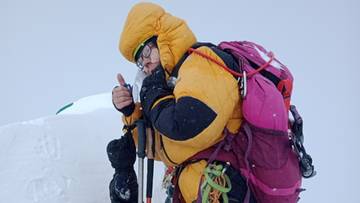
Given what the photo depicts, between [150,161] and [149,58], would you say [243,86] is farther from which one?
[150,161]

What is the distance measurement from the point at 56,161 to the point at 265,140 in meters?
1.15

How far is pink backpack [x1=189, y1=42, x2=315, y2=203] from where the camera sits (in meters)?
2.40

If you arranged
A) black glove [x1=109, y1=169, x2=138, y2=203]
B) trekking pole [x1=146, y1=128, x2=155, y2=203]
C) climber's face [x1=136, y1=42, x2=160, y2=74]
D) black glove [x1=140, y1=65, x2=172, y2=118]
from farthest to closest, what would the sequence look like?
black glove [x1=109, y1=169, x2=138, y2=203] < trekking pole [x1=146, y1=128, x2=155, y2=203] < climber's face [x1=136, y1=42, x2=160, y2=74] < black glove [x1=140, y1=65, x2=172, y2=118]

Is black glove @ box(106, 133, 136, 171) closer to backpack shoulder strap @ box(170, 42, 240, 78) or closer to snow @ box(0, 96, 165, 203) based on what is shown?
snow @ box(0, 96, 165, 203)

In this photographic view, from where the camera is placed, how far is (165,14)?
259 cm

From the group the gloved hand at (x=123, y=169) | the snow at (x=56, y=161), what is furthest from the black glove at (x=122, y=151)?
the snow at (x=56, y=161)

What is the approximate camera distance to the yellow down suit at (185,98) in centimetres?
231

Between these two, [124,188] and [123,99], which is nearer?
[123,99]

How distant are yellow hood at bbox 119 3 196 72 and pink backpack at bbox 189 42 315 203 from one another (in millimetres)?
79

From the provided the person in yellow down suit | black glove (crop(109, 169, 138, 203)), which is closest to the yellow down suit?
the person in yellow down suit

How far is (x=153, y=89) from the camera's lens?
2.48 meters

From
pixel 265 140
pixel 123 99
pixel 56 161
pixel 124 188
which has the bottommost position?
pixel 124 188

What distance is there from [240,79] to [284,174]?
446 millimetres

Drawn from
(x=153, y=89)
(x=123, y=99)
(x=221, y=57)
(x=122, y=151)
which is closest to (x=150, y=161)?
(x=122, y=151)
